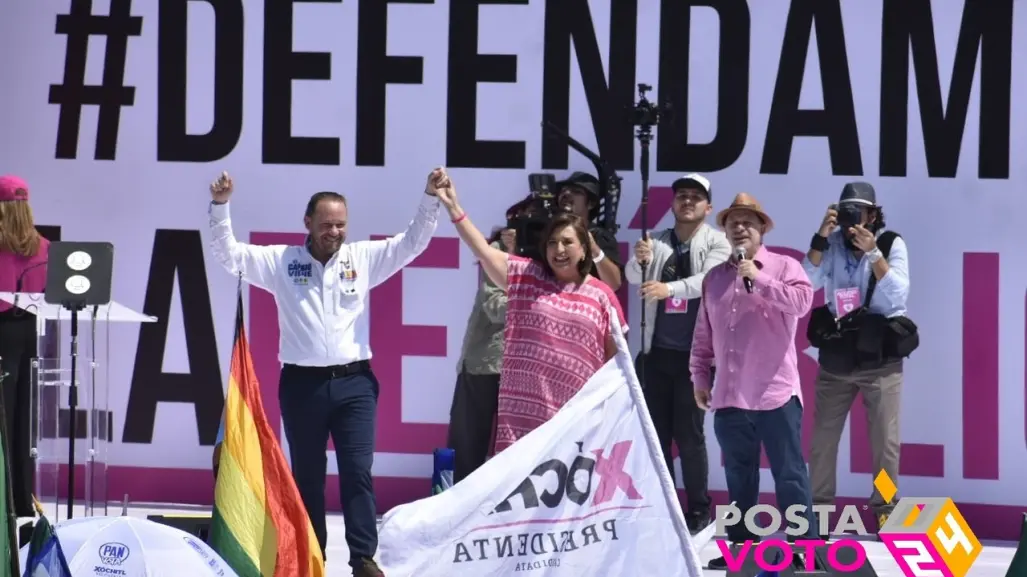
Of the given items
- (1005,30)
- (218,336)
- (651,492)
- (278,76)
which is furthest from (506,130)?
(651,492)

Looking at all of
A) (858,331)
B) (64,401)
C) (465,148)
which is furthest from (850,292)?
(64,401)

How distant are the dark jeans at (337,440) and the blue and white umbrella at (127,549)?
1687 mm

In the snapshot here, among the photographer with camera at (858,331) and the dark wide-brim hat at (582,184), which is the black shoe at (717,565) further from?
the dark wide-brim hat at (582,184)

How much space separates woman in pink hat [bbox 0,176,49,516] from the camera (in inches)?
302

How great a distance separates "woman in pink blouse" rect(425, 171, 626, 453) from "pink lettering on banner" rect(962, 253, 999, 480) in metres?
3.02

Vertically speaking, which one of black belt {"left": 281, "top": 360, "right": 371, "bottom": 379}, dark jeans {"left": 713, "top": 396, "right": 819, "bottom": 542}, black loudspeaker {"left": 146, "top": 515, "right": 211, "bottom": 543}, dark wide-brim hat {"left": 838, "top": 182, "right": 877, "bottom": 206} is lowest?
black loudspeaker {"left": 146, "top": 515, "right": 211, "bottom": 543}

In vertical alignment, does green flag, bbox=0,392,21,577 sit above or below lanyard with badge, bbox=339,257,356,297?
below

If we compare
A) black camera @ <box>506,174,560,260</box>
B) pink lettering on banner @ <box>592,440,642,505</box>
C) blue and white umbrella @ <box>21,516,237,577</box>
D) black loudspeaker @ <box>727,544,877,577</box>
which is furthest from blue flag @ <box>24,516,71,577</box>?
black loudspeaker @ <box>727,544,877,577</box>

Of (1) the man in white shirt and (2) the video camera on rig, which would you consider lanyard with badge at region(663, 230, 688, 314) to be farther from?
(1) the man in white shirt

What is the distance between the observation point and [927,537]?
6715 millimetres

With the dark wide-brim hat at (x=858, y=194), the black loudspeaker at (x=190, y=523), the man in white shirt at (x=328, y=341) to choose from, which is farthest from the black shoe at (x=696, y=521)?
the black loudspeaker at (x=190, y=523)

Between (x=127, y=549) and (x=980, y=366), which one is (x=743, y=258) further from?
(x=127, y=549)

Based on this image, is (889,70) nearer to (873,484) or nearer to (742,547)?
(873,484)

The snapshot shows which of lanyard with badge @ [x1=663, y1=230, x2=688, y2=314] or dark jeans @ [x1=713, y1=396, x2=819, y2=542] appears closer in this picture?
dark jeans @ [x1=713, y1=396, x2=819, y2=542]
